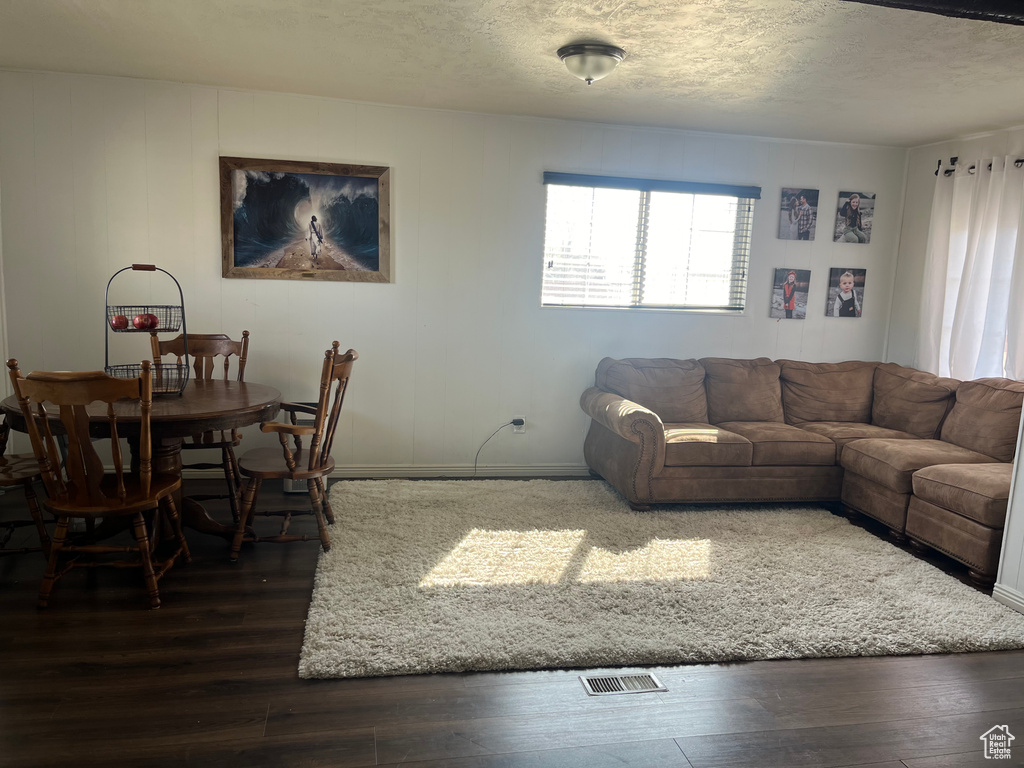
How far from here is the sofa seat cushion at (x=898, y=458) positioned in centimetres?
381

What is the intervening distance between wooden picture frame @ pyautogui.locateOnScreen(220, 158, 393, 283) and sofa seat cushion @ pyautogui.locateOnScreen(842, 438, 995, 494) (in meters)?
3.20

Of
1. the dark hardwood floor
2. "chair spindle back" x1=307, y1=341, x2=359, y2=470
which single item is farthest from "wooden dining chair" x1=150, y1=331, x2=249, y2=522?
the dark hardwood floor

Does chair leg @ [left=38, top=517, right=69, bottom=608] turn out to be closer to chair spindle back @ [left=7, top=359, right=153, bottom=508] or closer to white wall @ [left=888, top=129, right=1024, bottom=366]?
chair spindle back @ [left=7, top=359, right=153, bottom=508]

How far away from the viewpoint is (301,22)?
10.0 feet

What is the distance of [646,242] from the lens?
4980mm

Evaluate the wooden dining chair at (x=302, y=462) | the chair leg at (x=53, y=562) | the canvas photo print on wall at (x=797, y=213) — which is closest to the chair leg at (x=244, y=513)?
the wooden dining chair at (x=302, y=462)

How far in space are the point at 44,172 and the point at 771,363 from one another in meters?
4.95

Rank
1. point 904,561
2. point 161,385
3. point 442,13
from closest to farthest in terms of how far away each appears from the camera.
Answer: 1. point 442,13
2. point 161,385
3. point 904,561

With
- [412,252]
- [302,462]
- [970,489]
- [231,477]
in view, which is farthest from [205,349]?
[970,489]

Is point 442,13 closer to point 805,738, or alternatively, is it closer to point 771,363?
point 805,738

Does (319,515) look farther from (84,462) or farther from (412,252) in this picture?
(412,252)

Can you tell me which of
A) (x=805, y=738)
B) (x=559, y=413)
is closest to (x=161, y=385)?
(x=559, y=413)

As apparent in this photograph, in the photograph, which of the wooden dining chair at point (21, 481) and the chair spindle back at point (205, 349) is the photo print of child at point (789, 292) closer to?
the chair spindle back at point (205, 349)

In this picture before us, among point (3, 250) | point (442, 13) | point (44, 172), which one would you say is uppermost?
point (442, 13)
